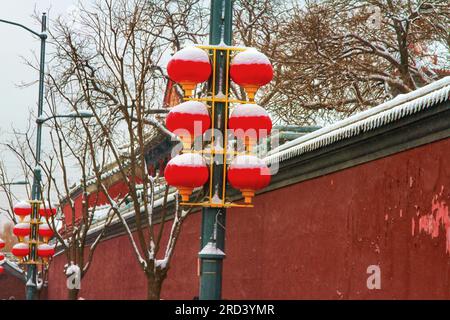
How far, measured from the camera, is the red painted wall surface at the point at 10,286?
208 ft

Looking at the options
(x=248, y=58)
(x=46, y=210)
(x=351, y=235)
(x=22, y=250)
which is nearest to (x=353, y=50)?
(x=46, y=210)

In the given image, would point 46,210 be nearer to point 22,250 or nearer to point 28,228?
point 28,228

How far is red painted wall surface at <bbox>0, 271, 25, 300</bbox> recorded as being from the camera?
63.5 m

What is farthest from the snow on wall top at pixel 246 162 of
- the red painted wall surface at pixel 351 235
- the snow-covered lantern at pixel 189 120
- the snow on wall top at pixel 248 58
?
the red painted wall surface at pixel 351 235

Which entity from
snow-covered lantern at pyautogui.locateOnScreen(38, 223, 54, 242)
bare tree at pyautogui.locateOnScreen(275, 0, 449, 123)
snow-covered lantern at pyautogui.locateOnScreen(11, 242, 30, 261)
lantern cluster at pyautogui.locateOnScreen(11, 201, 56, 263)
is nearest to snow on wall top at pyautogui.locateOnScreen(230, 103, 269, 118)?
bare tree at pyautogui.locateOnScreen(275, 0, 449, 123)

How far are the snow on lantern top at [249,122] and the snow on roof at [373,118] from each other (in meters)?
2.10

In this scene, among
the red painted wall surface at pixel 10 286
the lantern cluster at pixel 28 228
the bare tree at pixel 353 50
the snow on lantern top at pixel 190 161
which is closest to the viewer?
the snow on lantern top at pixel 190 161

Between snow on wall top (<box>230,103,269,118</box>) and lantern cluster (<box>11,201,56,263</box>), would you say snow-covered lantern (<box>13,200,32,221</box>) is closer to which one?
lantern cluster (<box>11,201,56,263</box>)

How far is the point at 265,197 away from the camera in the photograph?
1658cm

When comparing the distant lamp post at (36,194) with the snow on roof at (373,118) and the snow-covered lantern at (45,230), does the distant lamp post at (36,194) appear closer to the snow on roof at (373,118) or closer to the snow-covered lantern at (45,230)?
the snow-covered lantern at (45,230)
